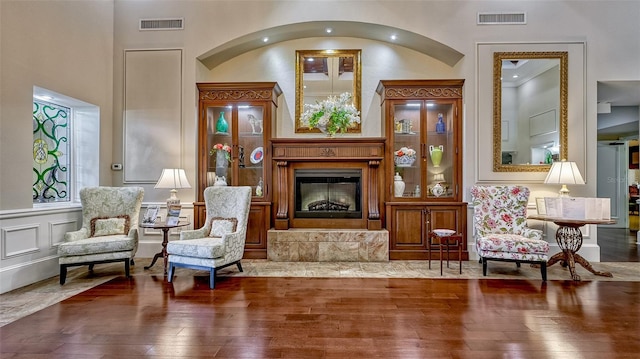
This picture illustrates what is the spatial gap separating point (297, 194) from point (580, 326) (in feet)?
11.8

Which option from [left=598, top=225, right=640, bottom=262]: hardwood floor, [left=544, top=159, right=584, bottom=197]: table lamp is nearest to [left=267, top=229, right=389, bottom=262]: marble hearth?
[left=544, top=159, right=584, bottom=197]: table lamp

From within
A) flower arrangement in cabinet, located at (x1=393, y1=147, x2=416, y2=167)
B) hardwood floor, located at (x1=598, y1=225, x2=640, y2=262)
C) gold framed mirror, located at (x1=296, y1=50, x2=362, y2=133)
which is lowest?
hardwood floor, located at (x1=598, y1=225, x2=640, y2=262)

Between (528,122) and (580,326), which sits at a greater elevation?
(528,122)

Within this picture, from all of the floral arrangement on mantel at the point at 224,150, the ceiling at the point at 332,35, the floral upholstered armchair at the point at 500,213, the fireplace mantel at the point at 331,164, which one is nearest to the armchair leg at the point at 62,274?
the floral arrangement on mantel at the point at 224,150

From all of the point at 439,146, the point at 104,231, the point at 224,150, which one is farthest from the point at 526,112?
the point at 104,231

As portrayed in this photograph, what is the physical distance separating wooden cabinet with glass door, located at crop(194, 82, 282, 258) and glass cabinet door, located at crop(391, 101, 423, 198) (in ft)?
6.30

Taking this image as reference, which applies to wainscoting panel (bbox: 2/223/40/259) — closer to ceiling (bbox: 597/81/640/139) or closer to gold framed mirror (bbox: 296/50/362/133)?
gold framed mirror (bbox: 296/50/362/133)

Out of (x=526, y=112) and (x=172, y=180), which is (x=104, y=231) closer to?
(x=172, y=180)

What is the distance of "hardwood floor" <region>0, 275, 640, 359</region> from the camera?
2295 mm

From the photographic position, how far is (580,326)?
2.66 meters

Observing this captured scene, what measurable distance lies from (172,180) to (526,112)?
512 cm

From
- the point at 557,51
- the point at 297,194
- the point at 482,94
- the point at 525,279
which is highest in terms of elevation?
the point at 557,51

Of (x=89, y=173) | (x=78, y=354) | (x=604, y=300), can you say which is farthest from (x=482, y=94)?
(x=89, y=173)

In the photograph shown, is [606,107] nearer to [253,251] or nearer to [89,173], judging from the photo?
[253,251]
